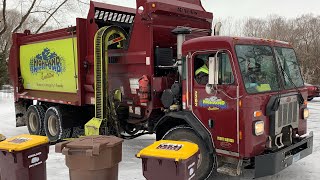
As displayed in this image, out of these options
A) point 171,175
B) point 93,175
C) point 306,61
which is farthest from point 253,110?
point 306,61

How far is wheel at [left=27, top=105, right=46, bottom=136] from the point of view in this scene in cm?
Result: 872

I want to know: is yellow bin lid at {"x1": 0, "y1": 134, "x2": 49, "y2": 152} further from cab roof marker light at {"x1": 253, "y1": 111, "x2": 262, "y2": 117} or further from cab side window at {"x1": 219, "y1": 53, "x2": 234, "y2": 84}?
cab roof marker light at {"x1": 253, "y1": 111, "x2": 262, "y2": 117}

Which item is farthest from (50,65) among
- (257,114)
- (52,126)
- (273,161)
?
(273,161)

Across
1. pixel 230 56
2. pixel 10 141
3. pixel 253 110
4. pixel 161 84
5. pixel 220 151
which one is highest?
pixel 230 56

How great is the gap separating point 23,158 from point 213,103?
2629 millimetres

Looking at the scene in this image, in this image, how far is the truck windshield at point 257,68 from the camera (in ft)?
15.2

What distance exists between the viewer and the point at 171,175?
3410 millimetres

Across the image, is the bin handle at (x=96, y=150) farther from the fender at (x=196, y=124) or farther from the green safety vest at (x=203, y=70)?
the green safety vest at (x=203, y=70)

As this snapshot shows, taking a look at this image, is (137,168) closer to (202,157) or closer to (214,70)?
(202,157)

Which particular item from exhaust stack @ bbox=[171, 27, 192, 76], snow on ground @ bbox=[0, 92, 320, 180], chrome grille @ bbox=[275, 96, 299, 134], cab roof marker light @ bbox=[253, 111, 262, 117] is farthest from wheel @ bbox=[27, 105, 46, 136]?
chrome grille @ bbox=[275, 96, 299, 134]

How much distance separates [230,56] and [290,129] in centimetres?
158

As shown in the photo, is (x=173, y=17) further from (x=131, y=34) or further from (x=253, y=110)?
(x=253, y=110)

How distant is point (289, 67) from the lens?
547 cm

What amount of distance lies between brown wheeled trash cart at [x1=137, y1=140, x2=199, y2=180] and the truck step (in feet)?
4.05
